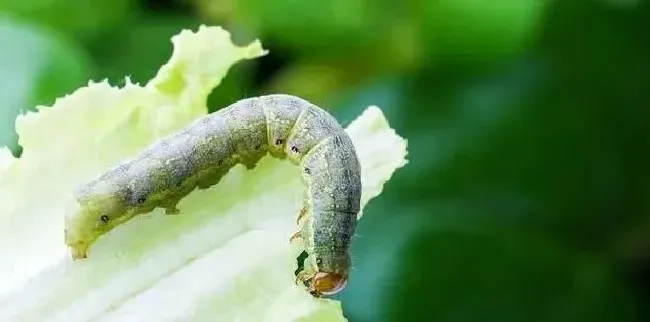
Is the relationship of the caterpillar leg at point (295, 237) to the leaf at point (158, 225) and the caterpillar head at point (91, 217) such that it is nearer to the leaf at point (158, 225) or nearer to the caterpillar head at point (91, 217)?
the leaf at point (158, 225)

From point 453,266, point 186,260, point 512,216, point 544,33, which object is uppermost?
point 544,33

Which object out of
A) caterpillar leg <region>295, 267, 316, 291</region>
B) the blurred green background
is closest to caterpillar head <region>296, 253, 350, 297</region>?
caterpillar leg <region>295, 267, 316, 291</region>

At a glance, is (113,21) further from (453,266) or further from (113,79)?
(453,266)

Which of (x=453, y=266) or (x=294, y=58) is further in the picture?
(x=294, y=58)

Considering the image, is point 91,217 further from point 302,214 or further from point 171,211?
point 302,214

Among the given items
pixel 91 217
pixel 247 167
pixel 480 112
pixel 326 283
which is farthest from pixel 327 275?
pixel 480 112

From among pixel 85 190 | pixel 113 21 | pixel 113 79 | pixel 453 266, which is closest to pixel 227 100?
pixel 113 79

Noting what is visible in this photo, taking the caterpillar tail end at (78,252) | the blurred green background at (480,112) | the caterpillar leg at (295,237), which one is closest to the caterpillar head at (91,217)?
the caterpillar tail end at (78,252)
